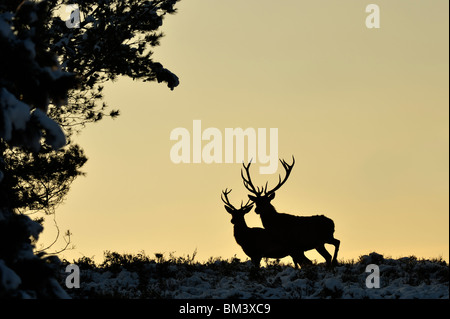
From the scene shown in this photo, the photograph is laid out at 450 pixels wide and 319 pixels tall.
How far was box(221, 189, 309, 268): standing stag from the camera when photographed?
721 inches

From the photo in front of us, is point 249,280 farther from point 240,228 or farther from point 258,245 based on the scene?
point 240,228

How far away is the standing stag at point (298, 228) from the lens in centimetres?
1775

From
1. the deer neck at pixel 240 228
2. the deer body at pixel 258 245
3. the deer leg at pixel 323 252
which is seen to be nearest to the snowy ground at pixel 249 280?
the deer leg at pixel 323 252

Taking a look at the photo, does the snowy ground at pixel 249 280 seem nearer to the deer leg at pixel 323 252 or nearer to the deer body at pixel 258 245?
the deer leg at pixel 323 252

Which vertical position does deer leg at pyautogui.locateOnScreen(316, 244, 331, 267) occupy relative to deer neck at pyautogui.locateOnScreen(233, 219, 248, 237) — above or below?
below

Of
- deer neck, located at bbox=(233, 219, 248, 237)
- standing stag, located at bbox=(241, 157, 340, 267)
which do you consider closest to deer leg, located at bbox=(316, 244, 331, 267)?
standing stag, located at bbox=(241, 157, 340, 267)

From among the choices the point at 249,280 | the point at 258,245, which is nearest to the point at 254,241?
the point at 258,245

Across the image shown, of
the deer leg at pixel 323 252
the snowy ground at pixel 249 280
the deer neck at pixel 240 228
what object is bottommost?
the snowy ground at pixel 249 280

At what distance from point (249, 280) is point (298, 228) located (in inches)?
138

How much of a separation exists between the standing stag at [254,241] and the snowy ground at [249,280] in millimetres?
1112

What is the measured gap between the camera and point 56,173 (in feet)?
61.9

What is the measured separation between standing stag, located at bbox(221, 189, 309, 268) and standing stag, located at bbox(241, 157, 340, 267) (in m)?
0.25

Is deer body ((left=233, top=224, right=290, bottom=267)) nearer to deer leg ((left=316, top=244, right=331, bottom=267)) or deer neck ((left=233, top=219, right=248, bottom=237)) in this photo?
deer neck ((left=233, top=219, right=248, bottom=237))
